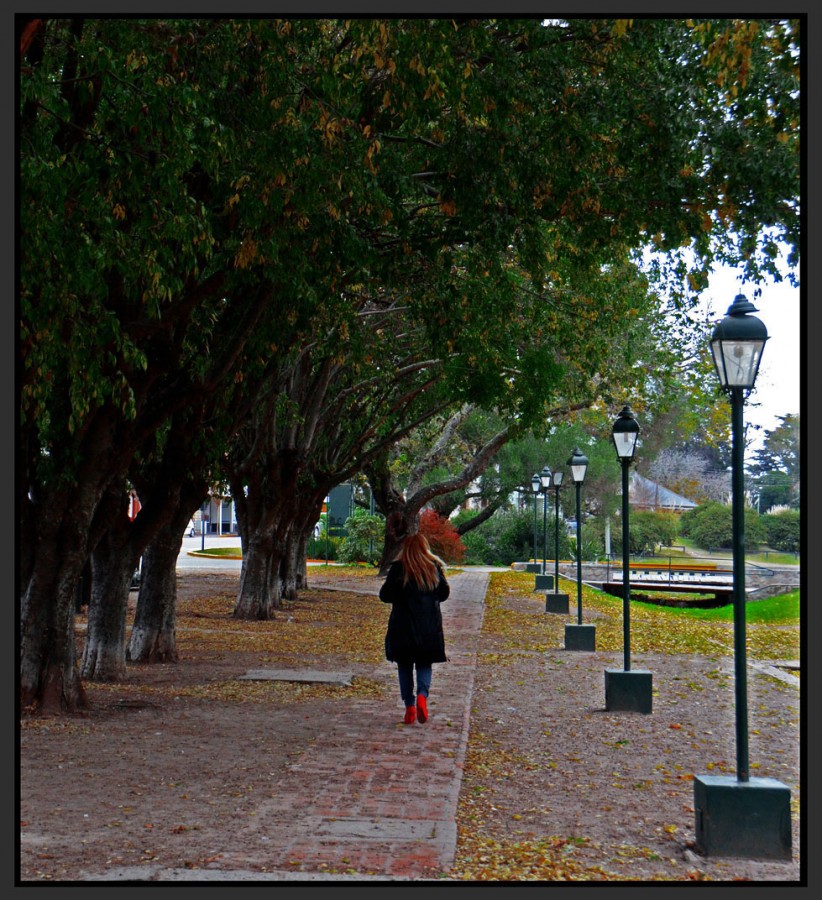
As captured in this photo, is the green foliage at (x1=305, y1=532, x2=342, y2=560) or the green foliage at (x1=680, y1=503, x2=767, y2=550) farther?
the green foliage at (x1=680, y1=503, x2=767, y2=550)

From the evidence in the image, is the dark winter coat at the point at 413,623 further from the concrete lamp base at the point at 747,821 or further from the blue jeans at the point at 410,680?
the concrete lamp base at the point at 747,821

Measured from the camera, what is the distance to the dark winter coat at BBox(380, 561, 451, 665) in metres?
9.98

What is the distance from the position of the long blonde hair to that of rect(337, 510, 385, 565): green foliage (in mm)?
36525

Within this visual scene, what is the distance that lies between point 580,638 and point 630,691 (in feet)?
20.5

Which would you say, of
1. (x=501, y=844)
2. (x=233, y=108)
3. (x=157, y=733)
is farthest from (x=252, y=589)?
(x=501, y=844)

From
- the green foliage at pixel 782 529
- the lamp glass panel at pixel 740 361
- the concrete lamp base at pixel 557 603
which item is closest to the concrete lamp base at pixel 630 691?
the lamp glass panel at pixel 740 361

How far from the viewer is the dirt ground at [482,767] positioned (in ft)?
20.5

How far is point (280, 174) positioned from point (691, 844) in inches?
223

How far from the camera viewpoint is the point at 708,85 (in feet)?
32.1

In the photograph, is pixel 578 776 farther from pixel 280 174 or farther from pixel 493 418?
pixel 493 418

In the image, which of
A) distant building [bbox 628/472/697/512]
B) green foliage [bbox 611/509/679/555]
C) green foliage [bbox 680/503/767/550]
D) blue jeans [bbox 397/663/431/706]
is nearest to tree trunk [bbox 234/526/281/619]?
blue jeans [bbox 397/663/431/706]

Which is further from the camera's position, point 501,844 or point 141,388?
point 141,388

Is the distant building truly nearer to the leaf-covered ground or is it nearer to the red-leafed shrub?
the red-leafed shrub

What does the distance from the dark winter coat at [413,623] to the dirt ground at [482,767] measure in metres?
0.97
